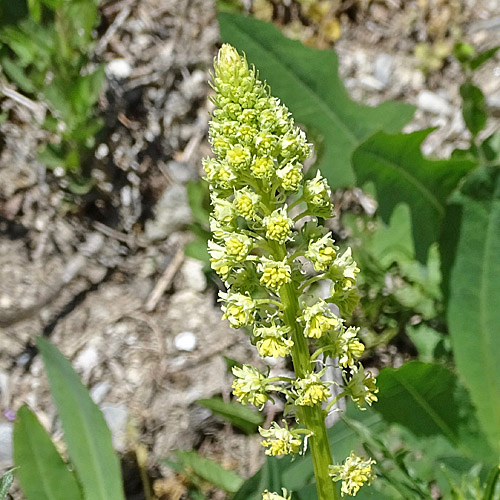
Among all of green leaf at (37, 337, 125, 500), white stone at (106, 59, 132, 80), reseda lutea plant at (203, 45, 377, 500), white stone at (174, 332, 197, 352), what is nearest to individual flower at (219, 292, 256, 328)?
reseda lutea plant at (203, 45, 377, 500)

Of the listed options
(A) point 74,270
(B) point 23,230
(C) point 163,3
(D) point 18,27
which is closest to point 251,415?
(A) point 74,270

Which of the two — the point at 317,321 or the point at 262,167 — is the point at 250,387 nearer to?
the point at 317,321

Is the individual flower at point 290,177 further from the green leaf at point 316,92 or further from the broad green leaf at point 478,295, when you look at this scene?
the green leaf at point 316,92

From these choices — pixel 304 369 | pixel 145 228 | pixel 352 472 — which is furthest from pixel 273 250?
pixel 145 228

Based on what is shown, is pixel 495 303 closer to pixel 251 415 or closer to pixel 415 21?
pixel 251 415

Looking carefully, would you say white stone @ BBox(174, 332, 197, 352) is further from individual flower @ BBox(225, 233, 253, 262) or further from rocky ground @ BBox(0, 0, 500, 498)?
individual flower @ BBox(225, 233, 253, 262)
